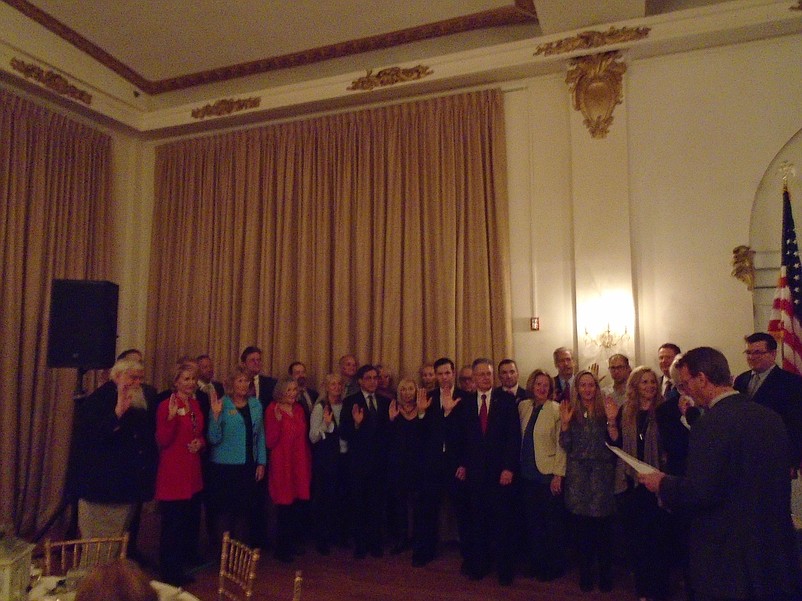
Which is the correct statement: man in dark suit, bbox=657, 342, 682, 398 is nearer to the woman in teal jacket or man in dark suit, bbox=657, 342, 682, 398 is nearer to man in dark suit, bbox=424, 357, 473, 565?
man in dark suit, bbox=424, 357, 473, 565

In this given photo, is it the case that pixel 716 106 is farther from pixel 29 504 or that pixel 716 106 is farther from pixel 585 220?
pixel 29 504

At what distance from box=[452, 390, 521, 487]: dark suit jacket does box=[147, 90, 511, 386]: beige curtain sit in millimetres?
1465

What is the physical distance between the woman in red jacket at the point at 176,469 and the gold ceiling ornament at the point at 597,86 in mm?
4336

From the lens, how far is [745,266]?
536cm

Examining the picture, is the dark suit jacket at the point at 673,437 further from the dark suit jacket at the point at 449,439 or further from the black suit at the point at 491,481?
the dark suit jacket at the point at 449,439

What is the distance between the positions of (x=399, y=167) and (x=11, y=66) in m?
3.93

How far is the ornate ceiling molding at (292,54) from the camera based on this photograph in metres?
5.95

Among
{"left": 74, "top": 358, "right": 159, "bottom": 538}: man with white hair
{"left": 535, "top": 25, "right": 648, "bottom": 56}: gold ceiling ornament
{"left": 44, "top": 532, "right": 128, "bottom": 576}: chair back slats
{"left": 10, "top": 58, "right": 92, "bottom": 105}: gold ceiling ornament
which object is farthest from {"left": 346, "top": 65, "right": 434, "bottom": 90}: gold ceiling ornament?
{"left": 44, "top": 532, "right": 128, "bottom": 576}: chair back slats

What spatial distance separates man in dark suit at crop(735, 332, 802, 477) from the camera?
3.82 meters

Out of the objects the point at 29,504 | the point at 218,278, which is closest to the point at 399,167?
the point at 218,278

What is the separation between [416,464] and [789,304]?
327 cm

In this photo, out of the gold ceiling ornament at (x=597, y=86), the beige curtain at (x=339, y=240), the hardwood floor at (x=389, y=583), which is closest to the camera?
the hardwood floor at (x=389, y=583)

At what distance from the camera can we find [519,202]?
20.3 ft

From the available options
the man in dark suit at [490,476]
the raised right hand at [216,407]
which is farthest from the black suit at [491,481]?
the raised right hand at [216,407]
